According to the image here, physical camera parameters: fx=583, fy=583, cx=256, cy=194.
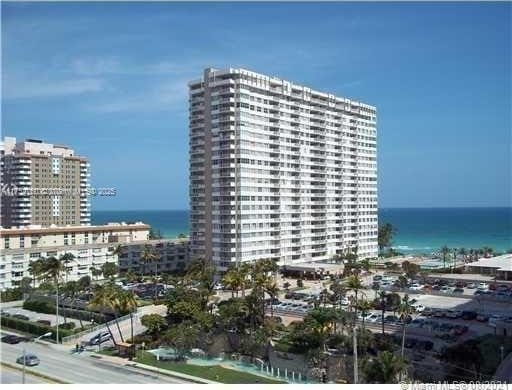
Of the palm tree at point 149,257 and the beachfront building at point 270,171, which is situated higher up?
the beachfront building at point 270,171

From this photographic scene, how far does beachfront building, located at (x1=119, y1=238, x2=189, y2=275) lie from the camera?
163ft

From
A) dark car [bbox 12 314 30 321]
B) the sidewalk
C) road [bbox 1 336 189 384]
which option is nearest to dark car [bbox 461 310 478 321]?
the sidewalk

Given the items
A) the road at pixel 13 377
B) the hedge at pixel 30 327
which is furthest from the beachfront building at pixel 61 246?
the road at pixel 13 377

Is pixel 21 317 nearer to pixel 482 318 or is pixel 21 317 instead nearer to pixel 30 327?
pixel 30 327

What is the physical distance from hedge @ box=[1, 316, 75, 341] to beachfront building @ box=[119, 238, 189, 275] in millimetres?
16164

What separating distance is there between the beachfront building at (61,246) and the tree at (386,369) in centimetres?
3163

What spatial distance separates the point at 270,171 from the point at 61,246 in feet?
58.4

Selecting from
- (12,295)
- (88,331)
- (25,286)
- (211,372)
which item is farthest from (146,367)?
(12,295)

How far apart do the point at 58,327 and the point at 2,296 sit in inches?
464

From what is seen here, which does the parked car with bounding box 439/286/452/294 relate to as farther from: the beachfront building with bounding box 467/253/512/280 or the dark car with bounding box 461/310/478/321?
the dark car with bounding box 461/310/478/321

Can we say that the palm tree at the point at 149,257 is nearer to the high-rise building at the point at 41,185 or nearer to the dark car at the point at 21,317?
the dark car at the point at 21,317

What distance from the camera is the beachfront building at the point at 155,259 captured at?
49812mm

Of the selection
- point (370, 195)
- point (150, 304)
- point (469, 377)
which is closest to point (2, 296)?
point (150, 304)

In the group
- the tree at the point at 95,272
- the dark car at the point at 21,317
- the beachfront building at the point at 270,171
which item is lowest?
the dark car at the point at 21,317
